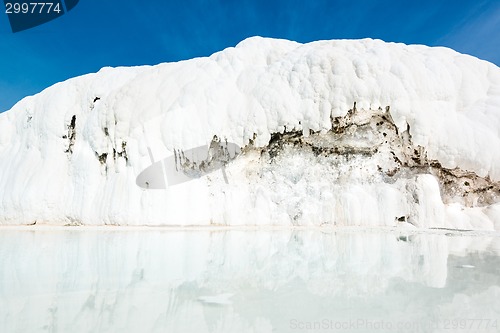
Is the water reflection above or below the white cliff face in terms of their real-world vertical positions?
below

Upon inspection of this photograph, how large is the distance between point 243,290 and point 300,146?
1252 cm

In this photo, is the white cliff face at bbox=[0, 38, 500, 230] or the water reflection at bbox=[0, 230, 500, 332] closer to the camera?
the water reflection at bbox=[0, 230, 500, 332]

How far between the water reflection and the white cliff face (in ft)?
25.0

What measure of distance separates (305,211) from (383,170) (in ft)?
12.3

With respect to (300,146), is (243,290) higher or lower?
lower

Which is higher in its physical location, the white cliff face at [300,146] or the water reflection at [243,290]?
the white cliff face at [300,146]

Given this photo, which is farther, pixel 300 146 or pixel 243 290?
pixel 300 146

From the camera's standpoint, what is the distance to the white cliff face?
15578mm

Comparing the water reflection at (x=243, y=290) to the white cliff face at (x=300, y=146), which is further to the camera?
the white cliff face at (x=300, y=146)

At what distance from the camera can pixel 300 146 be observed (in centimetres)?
1683

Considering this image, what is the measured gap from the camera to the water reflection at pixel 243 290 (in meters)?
3.58

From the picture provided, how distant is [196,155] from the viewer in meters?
16.5

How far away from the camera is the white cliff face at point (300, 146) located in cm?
1558

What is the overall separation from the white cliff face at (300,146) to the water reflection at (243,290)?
25.0ft
